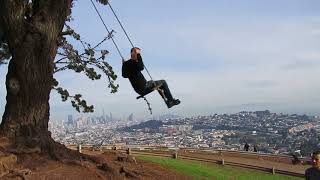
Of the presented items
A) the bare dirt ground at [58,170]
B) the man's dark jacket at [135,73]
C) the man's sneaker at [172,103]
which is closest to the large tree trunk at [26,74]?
the bare dirt ground at [58,170]

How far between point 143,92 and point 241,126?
71.4m

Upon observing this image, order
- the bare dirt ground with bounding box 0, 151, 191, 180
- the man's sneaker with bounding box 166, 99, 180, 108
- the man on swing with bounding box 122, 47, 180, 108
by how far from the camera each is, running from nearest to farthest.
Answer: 1. the bare dirt ground with bounding box 0, 151, 191, 180
2. the man on swing with bounding box 122, 47, 180, 108
3. the man's sneaker with bounding box 166, 99, 180, 108

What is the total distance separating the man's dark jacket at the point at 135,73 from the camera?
1343 centimetres

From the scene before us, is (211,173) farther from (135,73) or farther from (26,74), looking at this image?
(26,74)

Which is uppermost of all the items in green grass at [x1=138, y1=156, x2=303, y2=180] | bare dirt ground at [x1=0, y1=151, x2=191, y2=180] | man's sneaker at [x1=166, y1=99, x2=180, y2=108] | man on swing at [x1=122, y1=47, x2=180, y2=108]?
man on swing at [x1=122, y1=47, x2=180, y2=108]

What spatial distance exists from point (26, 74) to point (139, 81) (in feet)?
9.07

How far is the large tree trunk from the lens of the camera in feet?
44.7

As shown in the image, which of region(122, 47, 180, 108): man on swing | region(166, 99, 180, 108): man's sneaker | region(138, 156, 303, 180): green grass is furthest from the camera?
region(138, 156, 303, 180): green grass

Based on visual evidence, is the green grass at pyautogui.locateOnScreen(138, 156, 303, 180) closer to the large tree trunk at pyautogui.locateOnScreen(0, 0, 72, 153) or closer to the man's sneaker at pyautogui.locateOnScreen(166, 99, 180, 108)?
the man's sneaker at pyautogui.locateOnScreen(166, 99, 180, 108)

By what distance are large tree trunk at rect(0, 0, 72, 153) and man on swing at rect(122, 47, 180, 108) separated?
2.03 m

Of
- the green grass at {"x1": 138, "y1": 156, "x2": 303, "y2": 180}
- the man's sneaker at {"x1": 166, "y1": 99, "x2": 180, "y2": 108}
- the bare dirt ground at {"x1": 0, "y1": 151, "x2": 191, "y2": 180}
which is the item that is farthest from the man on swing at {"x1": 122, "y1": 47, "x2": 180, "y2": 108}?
the green grass at {"x1": 138, "y1": 156, "x2": 303, "y2": 180}

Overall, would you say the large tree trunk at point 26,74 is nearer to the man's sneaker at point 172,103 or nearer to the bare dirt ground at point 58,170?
the bare dirt ground at point 58,170

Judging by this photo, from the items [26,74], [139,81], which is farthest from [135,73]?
[26,74]

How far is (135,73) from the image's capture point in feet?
44.9
